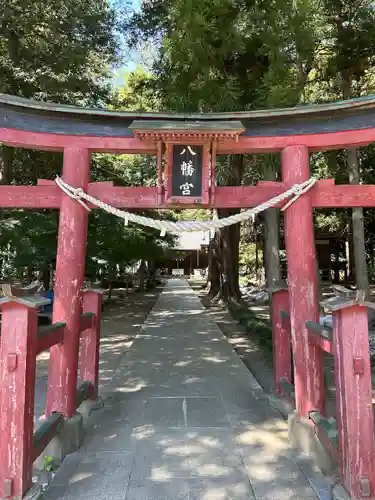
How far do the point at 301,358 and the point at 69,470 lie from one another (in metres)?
2.61

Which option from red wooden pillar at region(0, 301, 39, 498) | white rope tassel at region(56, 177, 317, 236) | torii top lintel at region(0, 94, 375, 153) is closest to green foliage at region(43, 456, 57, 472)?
red wooden pillar at region(0, 301, 39, 498)

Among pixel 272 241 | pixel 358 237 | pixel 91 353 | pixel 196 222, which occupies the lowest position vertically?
pixel 91 353

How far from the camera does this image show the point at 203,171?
15.4 ft

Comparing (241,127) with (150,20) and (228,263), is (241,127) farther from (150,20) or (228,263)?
(228,263)

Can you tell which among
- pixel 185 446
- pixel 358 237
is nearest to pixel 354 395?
pixel 185 446

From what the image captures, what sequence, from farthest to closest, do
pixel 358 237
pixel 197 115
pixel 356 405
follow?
pixel 358 237 < pixel 197 115 < pixel 356 405

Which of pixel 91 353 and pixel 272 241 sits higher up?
pixel 272 241

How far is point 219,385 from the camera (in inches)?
243

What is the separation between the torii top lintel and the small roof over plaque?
12 mm

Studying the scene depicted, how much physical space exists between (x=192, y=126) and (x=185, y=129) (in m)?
0.10

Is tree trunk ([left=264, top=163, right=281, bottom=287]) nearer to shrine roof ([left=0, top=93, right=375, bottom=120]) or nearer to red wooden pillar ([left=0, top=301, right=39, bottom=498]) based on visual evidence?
shrine roof ([left=0, top=93, right=375, bottom=120])

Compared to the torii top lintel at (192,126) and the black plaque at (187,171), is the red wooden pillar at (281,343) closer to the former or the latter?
the black plaque at (187,171)

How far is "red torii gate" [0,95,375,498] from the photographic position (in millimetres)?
4363

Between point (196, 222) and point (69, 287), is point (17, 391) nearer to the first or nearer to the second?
point (69, 287)
